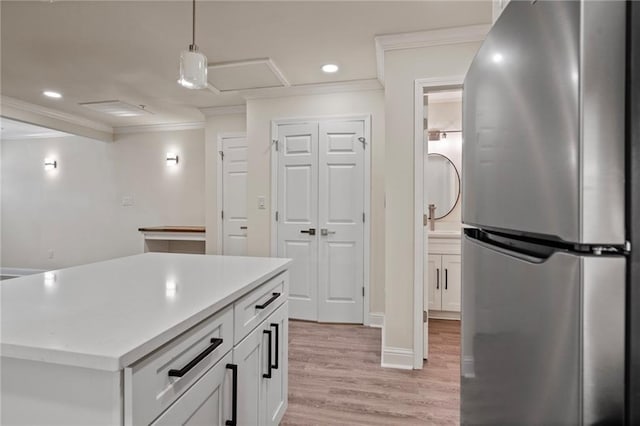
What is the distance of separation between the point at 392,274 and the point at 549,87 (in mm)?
2238

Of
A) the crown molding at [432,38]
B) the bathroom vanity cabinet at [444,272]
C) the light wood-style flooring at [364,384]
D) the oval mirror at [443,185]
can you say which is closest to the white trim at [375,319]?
the light wood-style flooring at [364,384]

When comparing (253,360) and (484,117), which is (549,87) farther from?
(253,360)

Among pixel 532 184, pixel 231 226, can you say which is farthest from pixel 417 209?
pixel 231 226

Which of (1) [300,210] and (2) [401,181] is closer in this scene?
(2) [401,181]

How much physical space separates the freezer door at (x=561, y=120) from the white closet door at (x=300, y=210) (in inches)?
118

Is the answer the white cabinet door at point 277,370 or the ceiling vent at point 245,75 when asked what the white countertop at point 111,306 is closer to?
the white cabinet door at point 277,370

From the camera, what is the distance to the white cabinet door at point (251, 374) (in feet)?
3.99

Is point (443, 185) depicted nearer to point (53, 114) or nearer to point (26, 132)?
point (53, 114)

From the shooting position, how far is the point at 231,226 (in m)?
4.32

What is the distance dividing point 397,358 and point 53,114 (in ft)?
16.9

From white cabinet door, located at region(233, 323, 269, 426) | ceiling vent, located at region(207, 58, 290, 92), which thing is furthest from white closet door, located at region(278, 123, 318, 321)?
white cabinet door, located at region(233, 323, 269, 426)

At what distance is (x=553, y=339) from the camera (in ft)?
1.35

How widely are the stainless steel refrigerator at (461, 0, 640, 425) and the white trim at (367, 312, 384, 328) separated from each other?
115 inches

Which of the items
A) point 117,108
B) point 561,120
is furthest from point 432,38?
point 117,108
